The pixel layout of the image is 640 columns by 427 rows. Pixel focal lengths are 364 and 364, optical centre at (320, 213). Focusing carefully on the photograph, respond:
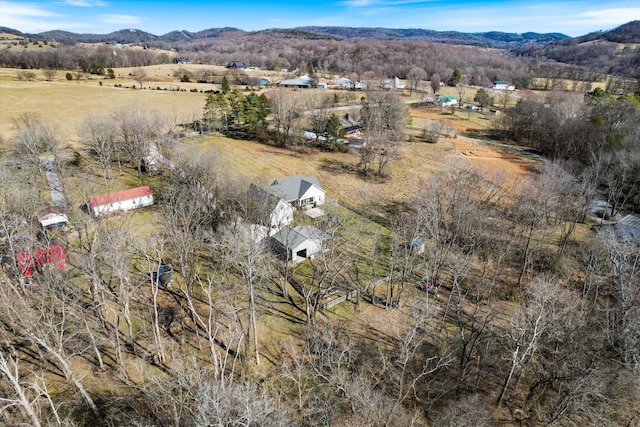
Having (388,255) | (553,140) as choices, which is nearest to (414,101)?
(553,140)

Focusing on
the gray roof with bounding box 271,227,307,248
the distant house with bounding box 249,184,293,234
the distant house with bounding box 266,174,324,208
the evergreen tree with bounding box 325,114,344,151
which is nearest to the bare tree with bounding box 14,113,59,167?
the distant house with bounding box 249,184,293,234

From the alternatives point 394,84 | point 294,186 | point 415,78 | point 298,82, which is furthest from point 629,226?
point 415,78

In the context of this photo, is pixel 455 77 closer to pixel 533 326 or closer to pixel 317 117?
pixel 317 117

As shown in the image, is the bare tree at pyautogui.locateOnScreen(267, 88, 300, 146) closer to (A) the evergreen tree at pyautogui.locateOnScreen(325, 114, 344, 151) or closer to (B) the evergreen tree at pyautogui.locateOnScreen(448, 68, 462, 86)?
(A) the evergreen tree at pyautogui.locateOnScreen(325, 114, 344, 151)

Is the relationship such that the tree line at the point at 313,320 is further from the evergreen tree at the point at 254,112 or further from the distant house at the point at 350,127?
the distant house at the point at 350,127

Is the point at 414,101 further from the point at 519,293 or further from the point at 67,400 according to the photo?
the point at 67,400

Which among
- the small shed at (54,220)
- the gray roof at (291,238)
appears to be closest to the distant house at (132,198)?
the small shed at (54,220)
